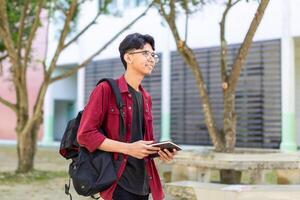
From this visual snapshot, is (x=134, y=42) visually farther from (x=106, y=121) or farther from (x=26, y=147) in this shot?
(x=26, y=147)

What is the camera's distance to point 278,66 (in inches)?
Result: 667

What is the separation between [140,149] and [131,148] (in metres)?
0.05

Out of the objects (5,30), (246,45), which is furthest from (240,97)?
(246,45)

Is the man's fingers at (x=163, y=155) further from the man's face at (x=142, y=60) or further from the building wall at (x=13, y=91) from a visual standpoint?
the building wall at (x=13, y=91)

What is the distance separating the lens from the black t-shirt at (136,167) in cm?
268

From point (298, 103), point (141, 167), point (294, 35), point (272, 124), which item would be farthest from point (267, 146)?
point (141, 167)

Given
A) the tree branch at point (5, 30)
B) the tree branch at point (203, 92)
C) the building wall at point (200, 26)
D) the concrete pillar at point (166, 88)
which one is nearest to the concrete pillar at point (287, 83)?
the building wall at point (200, 26)

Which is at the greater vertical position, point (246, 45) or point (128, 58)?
point (246, 45)

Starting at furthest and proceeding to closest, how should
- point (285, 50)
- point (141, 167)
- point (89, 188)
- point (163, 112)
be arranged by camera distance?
point (163, 112) < point (285, 50) < point (141, 167) < point (89, 188)

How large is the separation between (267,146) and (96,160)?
1518cm

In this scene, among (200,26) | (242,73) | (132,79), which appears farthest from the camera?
(200,26)

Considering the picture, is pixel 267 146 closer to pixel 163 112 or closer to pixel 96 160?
pixel 163 112

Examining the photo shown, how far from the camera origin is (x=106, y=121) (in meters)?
2.70

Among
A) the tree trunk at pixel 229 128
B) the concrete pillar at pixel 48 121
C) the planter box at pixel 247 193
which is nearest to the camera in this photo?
the planter box at pixel 247 193
